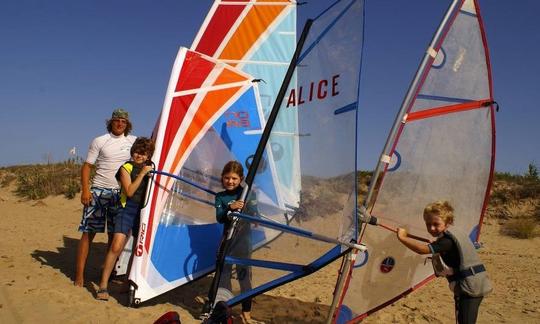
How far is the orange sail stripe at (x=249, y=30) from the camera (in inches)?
245

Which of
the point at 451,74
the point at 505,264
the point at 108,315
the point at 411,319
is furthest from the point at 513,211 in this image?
the point at 108,315

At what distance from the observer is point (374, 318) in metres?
4.00

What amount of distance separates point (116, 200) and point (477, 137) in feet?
11.3

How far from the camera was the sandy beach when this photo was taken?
3469 mm

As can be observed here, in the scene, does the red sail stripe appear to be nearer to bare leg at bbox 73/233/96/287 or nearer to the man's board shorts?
the man's board shorts

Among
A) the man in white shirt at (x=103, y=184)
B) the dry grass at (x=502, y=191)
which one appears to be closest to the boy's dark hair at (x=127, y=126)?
the man in white shirt at (x=103, y=184)

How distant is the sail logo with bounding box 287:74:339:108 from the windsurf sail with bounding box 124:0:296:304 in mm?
346

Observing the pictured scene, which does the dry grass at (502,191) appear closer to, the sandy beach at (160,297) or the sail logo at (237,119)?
the sandy beach at (160,297)

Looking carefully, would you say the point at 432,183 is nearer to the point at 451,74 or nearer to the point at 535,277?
the point at 451,74

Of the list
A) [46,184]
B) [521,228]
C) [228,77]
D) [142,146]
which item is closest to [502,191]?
[521,228]

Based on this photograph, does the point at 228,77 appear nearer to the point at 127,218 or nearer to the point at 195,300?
the point at 127,218

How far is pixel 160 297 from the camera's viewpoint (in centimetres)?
400

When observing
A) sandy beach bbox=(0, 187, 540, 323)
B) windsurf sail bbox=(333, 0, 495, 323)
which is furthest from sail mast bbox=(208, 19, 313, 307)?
windsurf sail bbox=(333, 0, 495, 323)

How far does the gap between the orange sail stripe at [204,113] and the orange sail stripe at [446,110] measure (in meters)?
2.25
